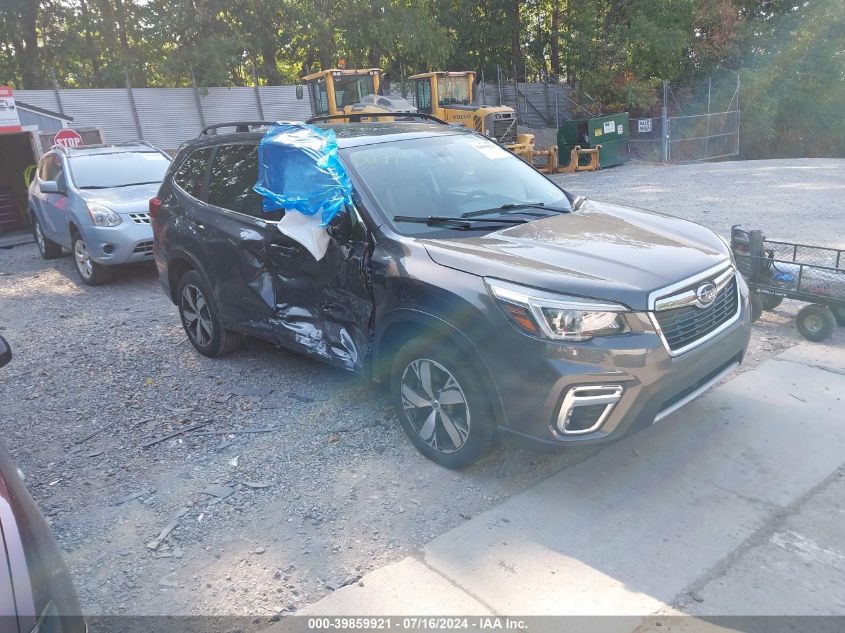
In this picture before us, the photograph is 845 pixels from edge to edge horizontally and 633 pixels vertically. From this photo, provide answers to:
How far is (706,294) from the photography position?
11.2 ft

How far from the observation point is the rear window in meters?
8.98

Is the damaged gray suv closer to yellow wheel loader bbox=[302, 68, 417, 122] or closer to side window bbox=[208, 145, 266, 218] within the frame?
side window bbox=[208, 145, 266, 218]

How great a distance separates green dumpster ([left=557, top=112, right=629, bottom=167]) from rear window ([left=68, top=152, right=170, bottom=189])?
14.2 metres

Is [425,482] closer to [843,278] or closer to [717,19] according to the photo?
[843,278]

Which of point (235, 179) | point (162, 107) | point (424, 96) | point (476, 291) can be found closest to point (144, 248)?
point (235, 179)

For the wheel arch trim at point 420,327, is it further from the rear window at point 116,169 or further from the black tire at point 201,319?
the rear window at point 116,169

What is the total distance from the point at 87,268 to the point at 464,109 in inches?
511

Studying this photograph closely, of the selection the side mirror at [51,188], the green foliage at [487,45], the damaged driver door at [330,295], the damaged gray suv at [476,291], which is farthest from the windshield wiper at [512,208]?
the green foliage at [487,45]

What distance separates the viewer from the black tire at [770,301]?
5.68m

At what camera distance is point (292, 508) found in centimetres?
351

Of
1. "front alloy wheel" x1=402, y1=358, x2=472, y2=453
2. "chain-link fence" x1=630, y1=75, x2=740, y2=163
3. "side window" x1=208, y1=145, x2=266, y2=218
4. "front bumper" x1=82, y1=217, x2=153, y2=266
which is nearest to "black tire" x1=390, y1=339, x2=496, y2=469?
"front alloy wheel" x1=402, y1=358, x2=472, y2=453

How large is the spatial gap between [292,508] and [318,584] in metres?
0.62

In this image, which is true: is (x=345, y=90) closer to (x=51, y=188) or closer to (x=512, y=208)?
(x=51, y=188)

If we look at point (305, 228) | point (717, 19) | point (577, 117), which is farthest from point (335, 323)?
point (717, 19)
